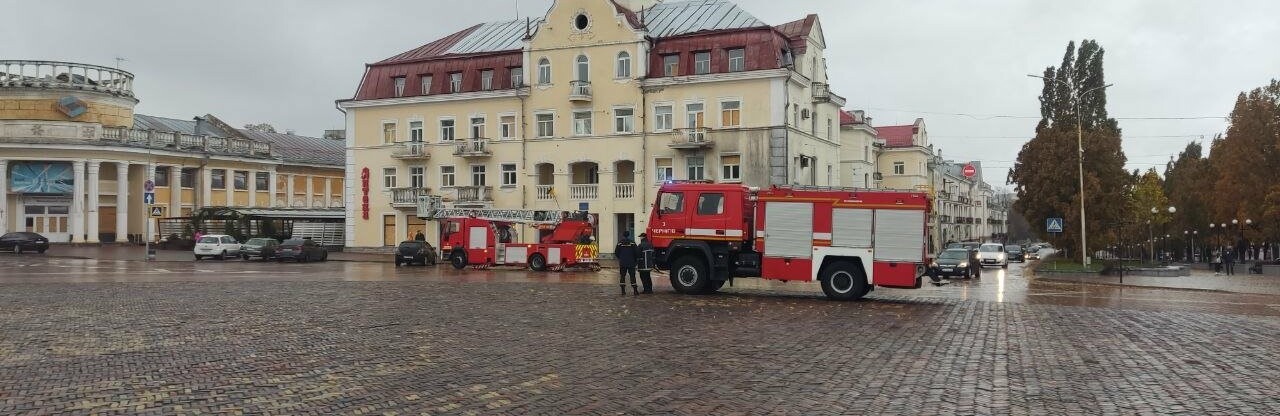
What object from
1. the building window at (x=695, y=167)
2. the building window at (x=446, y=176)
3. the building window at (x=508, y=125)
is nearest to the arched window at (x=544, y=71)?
the building window at (x=508, y=125)

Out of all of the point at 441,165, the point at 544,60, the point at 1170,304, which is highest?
the point at 544,60

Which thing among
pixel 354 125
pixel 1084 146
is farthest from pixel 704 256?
pixel 354 125

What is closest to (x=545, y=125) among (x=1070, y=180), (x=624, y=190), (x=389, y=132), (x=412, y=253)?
(x=624, y=190)

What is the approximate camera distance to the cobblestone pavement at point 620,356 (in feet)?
31.5

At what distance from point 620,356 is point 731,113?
3763cm

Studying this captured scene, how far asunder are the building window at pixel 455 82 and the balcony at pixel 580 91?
25.1 feet

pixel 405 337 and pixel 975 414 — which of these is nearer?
pixel 975 414

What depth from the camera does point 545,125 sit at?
5372 centimetres

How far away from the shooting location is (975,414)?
9.11 metres

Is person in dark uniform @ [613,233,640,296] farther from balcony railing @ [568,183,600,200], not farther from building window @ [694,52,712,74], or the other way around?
balcony railing @ [568,183,600,200]

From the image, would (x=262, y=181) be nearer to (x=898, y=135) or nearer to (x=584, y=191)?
(x=584, y=191)

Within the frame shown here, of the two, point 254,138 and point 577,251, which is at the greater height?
point 254,138

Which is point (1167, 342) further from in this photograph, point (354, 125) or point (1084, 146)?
point (354, 125)

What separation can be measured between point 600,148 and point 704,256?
28.6 m
